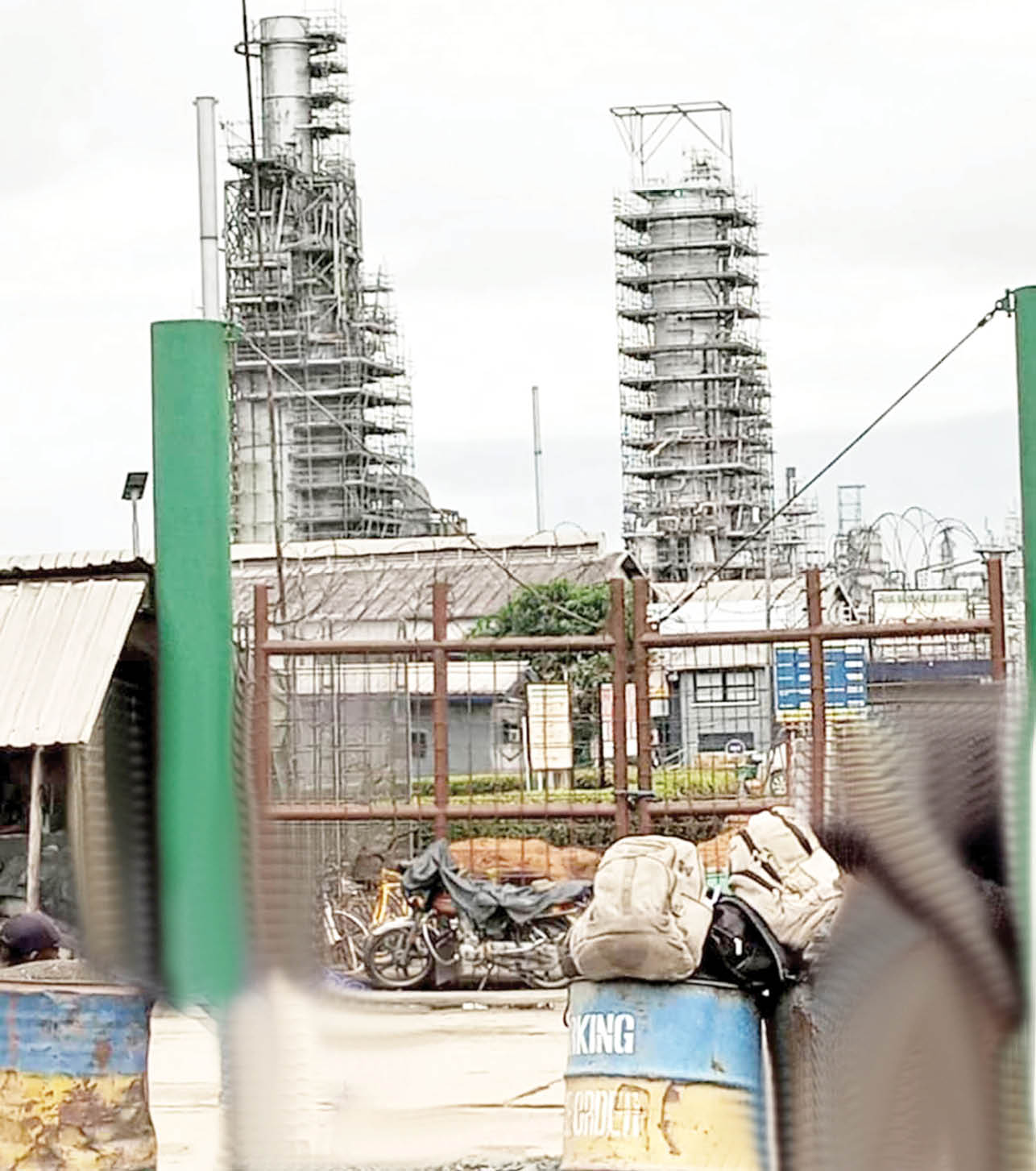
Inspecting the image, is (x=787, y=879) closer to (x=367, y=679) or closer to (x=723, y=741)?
(x=367, y=679)

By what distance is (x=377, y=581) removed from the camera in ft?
89.7

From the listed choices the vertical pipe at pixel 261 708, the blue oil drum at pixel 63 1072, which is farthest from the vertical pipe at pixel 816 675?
the blue oil drum at pixel 63 1072

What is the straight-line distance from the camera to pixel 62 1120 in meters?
5.02

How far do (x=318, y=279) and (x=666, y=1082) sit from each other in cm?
6251

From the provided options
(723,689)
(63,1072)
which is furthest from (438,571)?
(63,1072)

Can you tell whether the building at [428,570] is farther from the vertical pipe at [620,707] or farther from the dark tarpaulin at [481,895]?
the vertical pipe at [620,707]

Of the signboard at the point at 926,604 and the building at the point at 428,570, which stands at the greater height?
the building at the point at 428,570

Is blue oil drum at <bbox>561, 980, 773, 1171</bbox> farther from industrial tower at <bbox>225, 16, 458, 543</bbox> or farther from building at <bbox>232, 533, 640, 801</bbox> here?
industrial tower at <bbox>225, 16, 458, 543</bbox>

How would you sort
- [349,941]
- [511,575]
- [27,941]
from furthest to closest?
1. [349,941]
2. [511,575]
3. [27,941]

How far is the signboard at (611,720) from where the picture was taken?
983 centimetres

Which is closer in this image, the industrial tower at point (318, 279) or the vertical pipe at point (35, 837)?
the vertical pipe at point (35, 837)

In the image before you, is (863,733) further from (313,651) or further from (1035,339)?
(313,651)

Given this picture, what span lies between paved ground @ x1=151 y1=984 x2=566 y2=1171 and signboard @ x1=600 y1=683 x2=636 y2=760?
4.15 ft

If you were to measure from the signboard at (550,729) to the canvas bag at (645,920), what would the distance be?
21.8ft
